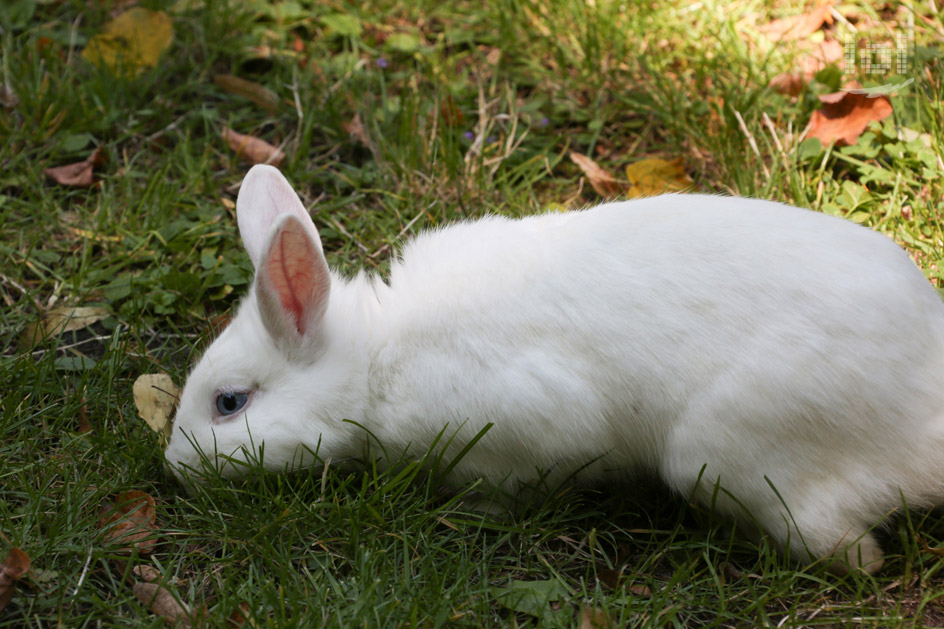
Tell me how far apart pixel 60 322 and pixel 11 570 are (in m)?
1.23

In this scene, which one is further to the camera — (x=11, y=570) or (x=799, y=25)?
(x=799, y=25)

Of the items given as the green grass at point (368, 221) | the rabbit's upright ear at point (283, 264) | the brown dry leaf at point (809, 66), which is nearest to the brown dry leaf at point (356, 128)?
the green grass at point (368, 221)

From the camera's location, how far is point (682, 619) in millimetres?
2590

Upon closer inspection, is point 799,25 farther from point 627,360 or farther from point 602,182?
point 627,360

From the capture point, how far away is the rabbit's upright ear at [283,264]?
2703 mm

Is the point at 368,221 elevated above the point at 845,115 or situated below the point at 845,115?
below

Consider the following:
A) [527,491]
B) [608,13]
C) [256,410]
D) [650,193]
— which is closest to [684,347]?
[527,491]

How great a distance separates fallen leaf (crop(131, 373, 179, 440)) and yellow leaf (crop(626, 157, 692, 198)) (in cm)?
190

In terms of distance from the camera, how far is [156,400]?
3.21 meters

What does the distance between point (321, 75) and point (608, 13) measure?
52.9 inches

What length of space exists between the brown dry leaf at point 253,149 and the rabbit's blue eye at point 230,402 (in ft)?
5.19

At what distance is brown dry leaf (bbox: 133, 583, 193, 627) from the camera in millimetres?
2523

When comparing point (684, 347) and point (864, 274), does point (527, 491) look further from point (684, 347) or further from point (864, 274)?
point (864, 274)

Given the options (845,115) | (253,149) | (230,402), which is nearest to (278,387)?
(230,402)
